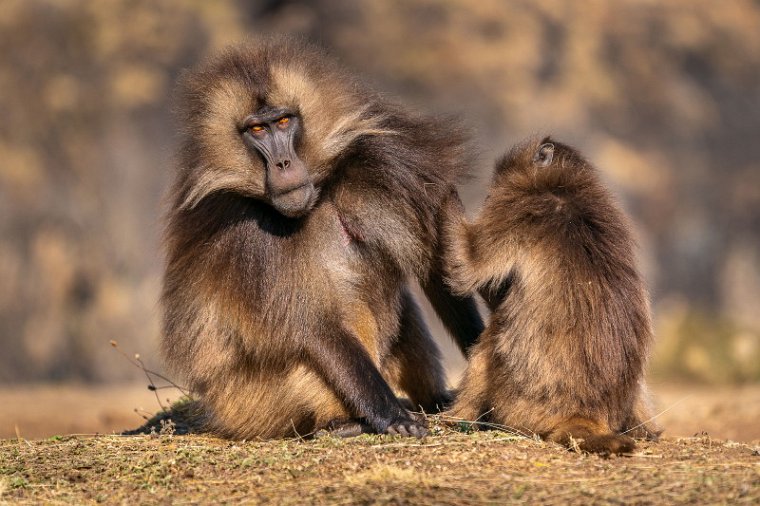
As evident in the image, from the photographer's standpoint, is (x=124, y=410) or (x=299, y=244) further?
(x=124, y=410)

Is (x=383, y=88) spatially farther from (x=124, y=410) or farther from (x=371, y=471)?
(x=371, y=471)

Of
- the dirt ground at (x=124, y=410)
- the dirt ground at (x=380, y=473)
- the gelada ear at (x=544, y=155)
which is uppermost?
the gelada ear at (x=544, y=155)

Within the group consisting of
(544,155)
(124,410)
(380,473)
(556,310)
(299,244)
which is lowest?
(380,473)

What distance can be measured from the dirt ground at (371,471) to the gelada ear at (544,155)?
65.5 inches

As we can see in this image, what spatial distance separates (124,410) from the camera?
486 inches

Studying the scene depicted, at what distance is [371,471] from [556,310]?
139 centimetres

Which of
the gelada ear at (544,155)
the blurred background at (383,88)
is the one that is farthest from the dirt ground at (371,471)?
the blurred background at (383,88)

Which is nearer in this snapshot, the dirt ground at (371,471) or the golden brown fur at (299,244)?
the dirt ground at (371,471)

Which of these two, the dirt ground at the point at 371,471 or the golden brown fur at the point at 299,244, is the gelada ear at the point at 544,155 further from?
the dirt ground at the point at 371,471

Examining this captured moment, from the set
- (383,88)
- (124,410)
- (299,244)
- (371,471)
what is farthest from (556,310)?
(383,88)

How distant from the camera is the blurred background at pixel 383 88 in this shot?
1562 centimetres

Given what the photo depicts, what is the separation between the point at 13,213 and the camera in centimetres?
1573

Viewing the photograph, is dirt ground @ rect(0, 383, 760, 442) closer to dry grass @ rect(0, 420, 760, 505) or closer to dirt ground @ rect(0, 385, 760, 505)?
dirt ground @ rect(0, 385, 760, 505)

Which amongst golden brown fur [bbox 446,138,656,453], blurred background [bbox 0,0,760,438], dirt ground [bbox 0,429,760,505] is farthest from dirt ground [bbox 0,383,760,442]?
dirt ground [bbox 0,429,760,505]
